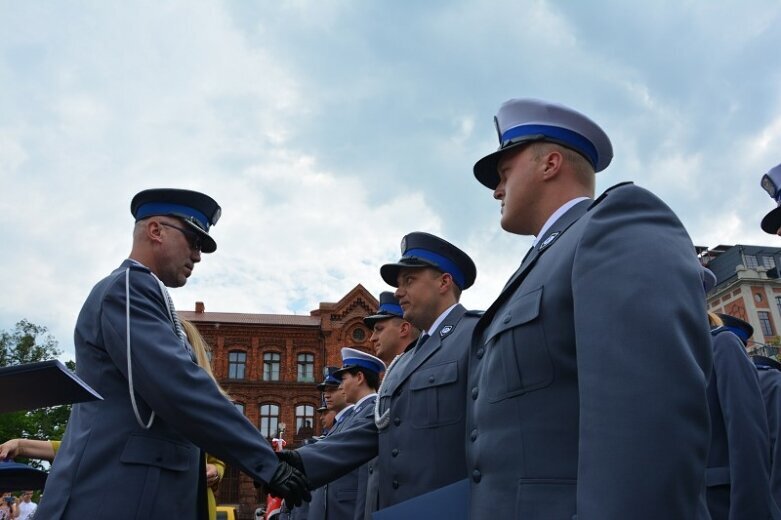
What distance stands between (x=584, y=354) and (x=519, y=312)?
454mm

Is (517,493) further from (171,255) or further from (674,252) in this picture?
(171,255)

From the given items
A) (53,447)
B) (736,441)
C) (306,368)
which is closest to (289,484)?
(53,447)

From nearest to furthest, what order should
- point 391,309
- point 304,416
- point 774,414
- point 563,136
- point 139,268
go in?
1. point 563,136
2. point 139,268
3. point 774,414
4. point 391,309
5. point 304,416

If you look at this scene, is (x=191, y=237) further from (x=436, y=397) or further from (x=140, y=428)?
(x=436, y=397)

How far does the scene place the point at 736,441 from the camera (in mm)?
3416

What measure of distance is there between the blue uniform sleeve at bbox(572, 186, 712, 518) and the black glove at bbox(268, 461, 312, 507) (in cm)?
204

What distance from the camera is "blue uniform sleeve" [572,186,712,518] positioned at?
1349mm

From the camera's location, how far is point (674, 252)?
1.64 m

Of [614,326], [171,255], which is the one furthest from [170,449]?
[614,326]

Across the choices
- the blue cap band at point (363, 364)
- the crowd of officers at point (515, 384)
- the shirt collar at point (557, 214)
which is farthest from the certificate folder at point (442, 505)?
the blue cap band at point (363, 364)

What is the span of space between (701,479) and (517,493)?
0.56 m

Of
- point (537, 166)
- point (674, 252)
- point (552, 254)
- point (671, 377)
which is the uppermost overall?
point (537, 166)

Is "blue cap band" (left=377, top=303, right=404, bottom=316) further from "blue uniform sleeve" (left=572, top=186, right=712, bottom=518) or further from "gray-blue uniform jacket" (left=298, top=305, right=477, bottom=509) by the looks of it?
"blue uniform sleeve" (left=572, top=186, right=712, bottom=518)

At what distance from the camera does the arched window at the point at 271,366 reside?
3803cm
